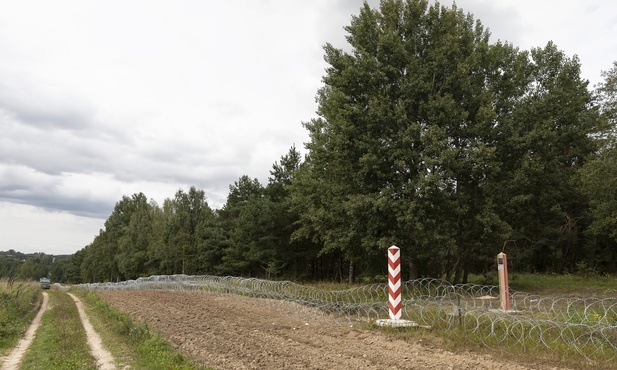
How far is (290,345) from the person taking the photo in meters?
8.70

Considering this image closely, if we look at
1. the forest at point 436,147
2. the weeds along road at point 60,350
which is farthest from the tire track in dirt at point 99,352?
the forest at point 436,147

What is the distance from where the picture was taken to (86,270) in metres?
107

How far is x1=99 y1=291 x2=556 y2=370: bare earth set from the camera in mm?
7195

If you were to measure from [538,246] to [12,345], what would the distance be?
3710cm

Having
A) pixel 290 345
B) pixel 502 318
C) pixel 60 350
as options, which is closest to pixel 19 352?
pixel 60 350

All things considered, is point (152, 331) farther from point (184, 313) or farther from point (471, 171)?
point (471, 171)

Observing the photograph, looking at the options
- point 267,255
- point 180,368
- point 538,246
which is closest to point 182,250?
point 267,255

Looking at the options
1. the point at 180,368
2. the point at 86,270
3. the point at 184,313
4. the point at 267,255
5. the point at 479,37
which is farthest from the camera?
the point at 86,270

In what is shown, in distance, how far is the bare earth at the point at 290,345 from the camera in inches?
283

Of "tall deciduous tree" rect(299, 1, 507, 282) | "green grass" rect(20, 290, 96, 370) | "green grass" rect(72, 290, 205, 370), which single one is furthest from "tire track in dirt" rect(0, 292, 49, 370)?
"tall deciduous tree" rect(299, 1, 507, 282)

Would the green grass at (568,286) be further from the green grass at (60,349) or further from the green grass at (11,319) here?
the green grass at (11,319)

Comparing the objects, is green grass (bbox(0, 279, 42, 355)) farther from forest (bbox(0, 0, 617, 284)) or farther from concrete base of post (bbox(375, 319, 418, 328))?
forest (bbox(0, 0, 617, 284))

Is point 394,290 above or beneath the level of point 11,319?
above

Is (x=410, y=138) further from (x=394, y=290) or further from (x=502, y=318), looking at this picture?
(x=502, y=318)
